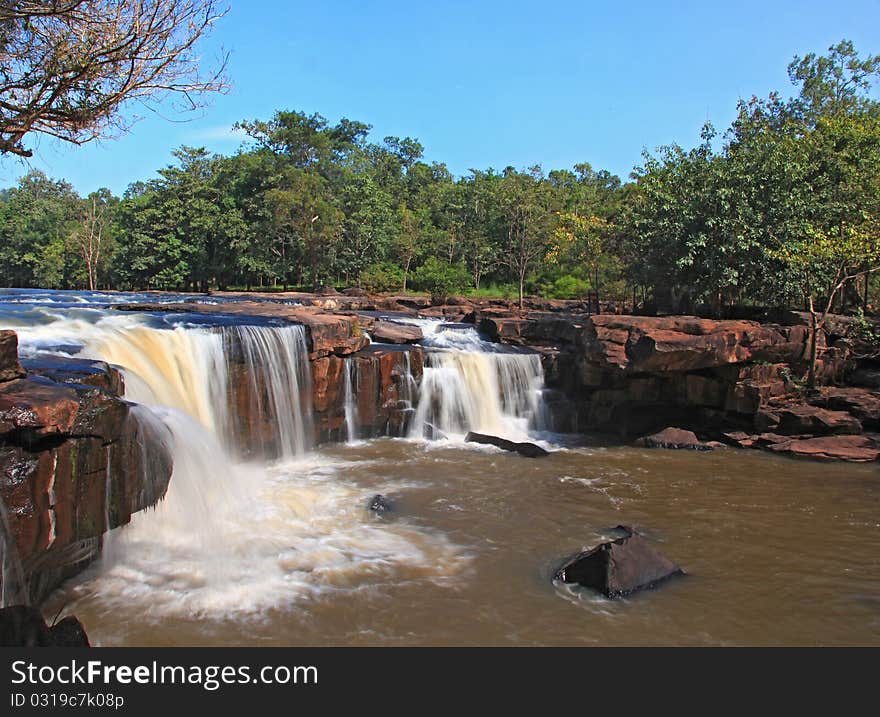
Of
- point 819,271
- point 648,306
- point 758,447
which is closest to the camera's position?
point 758,447

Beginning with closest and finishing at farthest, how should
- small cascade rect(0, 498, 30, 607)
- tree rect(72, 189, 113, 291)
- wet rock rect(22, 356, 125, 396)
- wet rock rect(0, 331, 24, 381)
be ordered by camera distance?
small cascade rect(0, 498, 30, 607) < wet rock rect(0, 331, 24, 381) < wet rock rect(22, 356, 125, 396) < tree rect(72, 189, 113, 291)

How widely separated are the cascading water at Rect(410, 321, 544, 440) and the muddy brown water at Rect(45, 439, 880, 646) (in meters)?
3.18

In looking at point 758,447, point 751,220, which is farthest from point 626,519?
point 751,220

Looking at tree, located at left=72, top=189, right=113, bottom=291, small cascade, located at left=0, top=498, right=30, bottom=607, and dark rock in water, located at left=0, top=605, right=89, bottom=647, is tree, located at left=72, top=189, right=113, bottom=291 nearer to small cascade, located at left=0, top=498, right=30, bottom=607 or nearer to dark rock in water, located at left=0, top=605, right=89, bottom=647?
small cascade, located at left=0, top=498, right=30, bottom=607

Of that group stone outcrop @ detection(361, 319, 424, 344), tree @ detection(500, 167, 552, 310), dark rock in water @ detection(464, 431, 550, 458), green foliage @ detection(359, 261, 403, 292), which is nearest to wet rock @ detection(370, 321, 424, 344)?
stone outcrop @ detection(361, 319, 424, 344)

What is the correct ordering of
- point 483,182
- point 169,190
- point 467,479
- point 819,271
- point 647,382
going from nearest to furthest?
point 467,479 → point 647,382 → point 819,271 → point 169,190 → point 483,182

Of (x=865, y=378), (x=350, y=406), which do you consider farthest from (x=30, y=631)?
(x=865, y=378)

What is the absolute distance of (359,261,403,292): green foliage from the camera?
40531 mm

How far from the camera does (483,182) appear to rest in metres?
50.8

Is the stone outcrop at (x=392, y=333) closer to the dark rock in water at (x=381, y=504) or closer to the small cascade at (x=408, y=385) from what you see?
the small cascade at (x=408, y=385)
